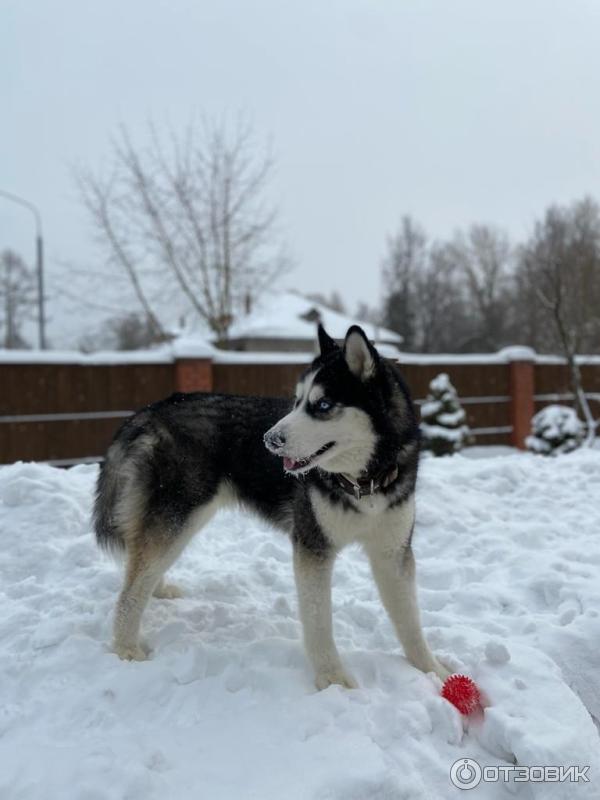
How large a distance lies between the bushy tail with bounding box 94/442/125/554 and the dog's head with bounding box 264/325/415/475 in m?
1.26

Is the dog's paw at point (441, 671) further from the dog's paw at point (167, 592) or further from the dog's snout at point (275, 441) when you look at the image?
the dog's paw at point (167, 592)

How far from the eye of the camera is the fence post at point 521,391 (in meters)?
14.7

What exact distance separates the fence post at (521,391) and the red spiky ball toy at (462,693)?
12.8 m

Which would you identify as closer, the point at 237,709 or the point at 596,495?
the point at 237,709

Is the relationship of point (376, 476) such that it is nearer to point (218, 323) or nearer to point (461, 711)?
point (461, 711)

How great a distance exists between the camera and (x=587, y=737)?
8.05ft

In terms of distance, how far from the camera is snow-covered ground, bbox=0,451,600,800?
87.5 inches

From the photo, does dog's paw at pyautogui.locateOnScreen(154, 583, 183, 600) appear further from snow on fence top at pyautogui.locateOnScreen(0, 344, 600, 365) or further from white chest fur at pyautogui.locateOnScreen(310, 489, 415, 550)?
snow on fence top at pyautogui.locateOnScreen(0, 344, 600, 365)

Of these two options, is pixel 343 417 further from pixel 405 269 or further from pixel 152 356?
pixel 405 269

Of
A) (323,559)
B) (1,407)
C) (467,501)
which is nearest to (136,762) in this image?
(323,559)

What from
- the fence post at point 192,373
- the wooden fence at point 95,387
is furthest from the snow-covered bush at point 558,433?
the fence post at point 192,373

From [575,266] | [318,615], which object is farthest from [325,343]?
[575,266]

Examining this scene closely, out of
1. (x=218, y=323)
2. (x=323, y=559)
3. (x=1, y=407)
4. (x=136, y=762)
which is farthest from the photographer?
(x=218, y=323)

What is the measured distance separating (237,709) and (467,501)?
3688mm
